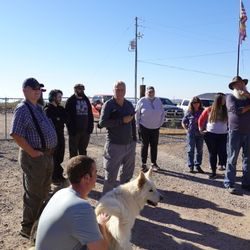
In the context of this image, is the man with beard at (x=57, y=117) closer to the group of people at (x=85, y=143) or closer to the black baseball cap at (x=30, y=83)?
the group of people at (x=85, y=143)

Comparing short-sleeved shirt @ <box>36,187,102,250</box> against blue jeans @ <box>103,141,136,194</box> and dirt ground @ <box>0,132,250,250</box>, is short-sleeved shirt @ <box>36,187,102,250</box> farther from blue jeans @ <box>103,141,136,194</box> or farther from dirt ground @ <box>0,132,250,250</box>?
blue jeans @ <box>103,141,136,194</box>

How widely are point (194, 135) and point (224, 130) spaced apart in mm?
813

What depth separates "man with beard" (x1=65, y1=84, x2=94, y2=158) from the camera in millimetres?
8328

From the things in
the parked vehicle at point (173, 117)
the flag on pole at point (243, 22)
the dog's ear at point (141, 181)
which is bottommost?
the dog's ear at point (141, 181)

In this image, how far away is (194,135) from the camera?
33.1 ft

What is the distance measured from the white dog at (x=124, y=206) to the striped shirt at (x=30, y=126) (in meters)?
1.07

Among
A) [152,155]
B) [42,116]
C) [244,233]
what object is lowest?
[244,233]

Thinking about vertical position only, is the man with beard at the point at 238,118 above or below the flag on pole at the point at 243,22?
below

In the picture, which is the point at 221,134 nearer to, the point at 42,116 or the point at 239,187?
the point at 239,187

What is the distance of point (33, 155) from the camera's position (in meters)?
4.85

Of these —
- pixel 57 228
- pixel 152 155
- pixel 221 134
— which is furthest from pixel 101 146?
pixel 57 228

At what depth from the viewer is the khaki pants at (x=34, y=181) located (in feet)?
16.4

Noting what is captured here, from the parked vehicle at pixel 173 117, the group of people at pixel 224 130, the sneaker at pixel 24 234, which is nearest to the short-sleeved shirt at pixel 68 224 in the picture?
the sneaker at pixel 24 234

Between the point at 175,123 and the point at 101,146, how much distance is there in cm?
845
